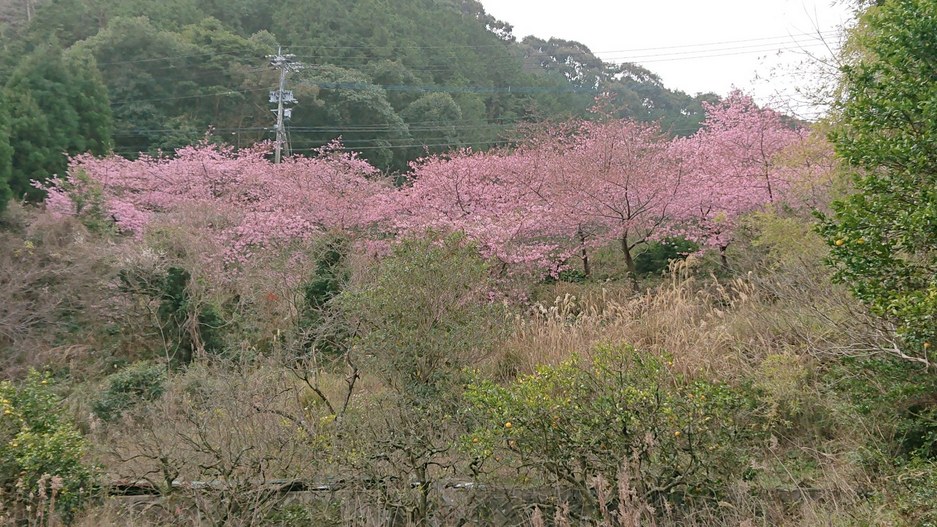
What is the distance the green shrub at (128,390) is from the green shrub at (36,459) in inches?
90.5

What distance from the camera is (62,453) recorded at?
427 cm

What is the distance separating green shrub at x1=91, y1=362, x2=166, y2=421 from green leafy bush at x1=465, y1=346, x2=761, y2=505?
4.84 meters

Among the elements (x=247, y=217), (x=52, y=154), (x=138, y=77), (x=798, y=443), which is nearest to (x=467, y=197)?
(x=247, y=217)

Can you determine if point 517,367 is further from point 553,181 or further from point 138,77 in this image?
point 138,77

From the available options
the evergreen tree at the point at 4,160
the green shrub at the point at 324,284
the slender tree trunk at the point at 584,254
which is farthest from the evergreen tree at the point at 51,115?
the slender tree trunk at the point at 584,254

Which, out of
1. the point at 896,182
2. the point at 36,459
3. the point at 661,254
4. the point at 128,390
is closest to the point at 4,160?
the point at 128,390

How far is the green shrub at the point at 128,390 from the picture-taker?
6.97 metres

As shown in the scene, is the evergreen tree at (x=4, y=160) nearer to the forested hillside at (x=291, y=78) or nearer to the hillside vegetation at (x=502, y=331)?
the hillside vegetation at (x=502, y=331)

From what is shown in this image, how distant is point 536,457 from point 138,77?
24417mm

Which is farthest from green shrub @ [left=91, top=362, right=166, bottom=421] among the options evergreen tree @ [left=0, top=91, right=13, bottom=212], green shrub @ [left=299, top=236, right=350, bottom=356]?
evergreen tree @ [left=0, top=91, right=13, bottom=212]

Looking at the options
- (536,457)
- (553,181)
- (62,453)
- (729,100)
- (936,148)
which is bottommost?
(62,453)

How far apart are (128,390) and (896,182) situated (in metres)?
7.52

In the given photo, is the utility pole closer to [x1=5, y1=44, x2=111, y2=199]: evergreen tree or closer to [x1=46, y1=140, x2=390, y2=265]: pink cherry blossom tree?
[x1=46, y1=140, x2=390, y2=265]: pink cherry blossom tree

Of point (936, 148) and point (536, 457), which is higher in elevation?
point (936, 148)
